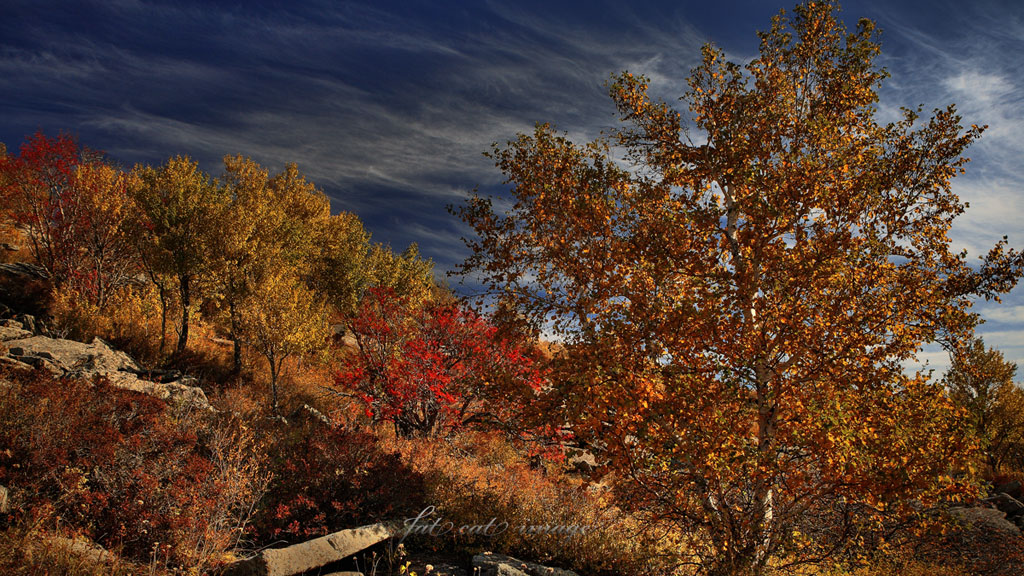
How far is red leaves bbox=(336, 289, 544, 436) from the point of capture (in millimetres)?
15891

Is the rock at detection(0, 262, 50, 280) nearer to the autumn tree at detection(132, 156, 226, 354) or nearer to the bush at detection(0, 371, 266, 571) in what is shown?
the autumn tree at detection(132, 156, 226, 354)

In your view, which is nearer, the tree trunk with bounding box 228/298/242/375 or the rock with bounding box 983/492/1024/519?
the rock with bounding box 983/492/1024/519

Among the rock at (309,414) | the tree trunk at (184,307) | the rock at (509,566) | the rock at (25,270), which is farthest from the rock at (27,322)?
the rock at (509,566)

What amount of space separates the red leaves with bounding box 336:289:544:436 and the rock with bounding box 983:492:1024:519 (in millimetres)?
22122

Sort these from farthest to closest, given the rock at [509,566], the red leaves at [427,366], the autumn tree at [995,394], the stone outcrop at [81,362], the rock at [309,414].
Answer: the autumn tree at [995,394], the rock at [309,414], the red leaves at [427,366], the stone outcrop at [81,362], the rock at [509,566]

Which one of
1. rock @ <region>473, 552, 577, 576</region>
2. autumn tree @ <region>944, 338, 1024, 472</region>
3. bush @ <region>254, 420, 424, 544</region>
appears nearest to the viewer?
rock @ <region>473, 552, 577, 576</region>

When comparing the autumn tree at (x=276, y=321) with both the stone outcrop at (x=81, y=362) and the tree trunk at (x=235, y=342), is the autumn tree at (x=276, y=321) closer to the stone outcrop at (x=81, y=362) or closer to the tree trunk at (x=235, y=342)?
the tree trunk at (x=235, y=342)

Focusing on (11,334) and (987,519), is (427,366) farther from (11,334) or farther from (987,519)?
(987,519)

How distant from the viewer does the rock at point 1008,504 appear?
20.6 metres

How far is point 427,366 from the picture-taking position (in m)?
16.2

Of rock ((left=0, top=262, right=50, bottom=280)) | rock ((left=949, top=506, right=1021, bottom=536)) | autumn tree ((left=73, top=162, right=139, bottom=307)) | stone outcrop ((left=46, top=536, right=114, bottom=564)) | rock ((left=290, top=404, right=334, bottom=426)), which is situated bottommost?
stone outcrop ((left=46, top=536, right=114, bottom=564))

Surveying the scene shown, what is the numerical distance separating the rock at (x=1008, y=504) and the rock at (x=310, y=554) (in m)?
25.5

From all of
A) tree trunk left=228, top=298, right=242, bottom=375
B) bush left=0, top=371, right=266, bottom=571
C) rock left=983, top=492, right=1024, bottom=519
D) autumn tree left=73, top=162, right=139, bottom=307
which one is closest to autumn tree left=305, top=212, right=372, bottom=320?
tree trunk left=228, top=298, right=242, bottom=375

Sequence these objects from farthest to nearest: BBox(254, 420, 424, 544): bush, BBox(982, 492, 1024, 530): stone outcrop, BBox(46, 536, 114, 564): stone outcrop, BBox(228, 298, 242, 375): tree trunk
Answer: BBox(228, 298, 242, 375): tree trunk
BBox(982, 492, 1024, 530): stone outcrop
BBox(254, 420, 424, 544): bush
BBox(46, 536, 114, 564): stone outcrop
